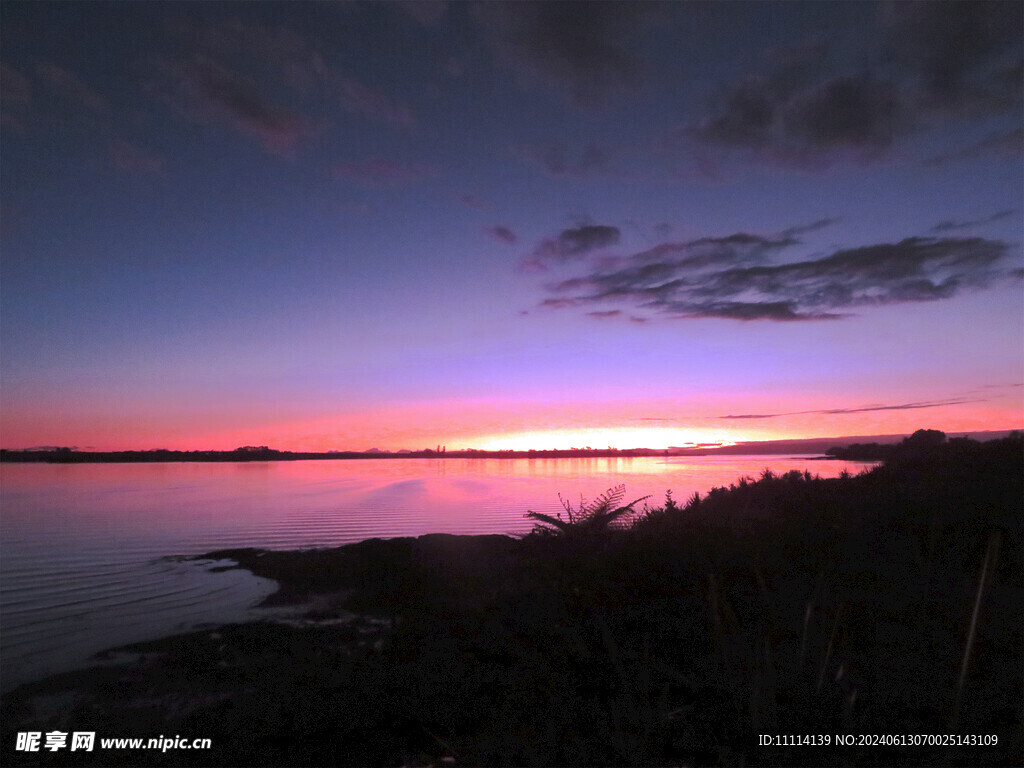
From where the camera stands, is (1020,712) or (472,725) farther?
(472,725)

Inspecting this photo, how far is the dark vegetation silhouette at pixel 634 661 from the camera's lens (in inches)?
183

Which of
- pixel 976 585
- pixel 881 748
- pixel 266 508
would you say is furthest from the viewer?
pixel 266 508

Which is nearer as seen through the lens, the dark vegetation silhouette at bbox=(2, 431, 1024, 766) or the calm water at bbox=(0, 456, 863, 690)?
the dark vegetation silhouette at bbox=(2, 431, 1024, 766)

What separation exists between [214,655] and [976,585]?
386 inches

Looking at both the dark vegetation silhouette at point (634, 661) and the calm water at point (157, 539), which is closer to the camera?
the dark vegetation silhouette at point (634, 661)

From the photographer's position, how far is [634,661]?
6.08 m

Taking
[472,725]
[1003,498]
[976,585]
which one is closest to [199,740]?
[472,725]

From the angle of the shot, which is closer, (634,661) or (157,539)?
(634,661)

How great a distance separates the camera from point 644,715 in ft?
15.6

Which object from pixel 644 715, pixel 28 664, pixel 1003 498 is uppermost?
pixel 1003 498

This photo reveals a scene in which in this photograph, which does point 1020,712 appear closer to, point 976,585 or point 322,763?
point 976,585

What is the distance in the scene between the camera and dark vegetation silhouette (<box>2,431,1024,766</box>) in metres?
4.64

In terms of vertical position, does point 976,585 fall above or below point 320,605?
above

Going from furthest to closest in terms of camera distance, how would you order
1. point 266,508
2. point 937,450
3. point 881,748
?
point 266,508, point 937,450, point 881,748
